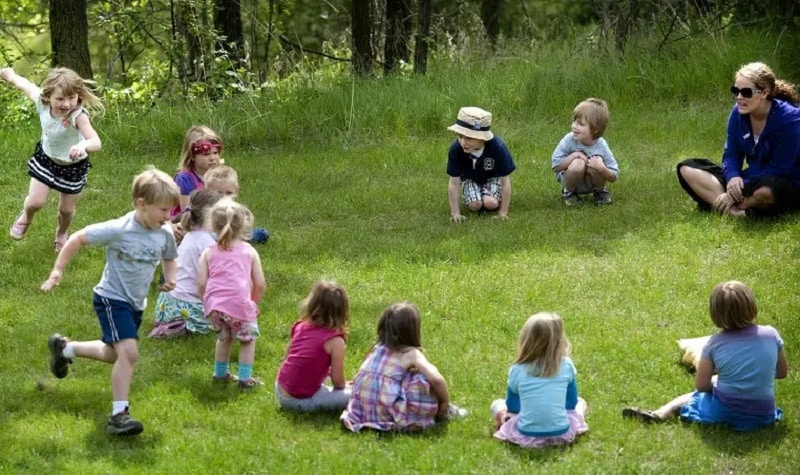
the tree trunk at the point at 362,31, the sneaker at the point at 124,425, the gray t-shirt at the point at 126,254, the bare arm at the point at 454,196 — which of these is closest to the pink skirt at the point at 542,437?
the sneaker at the point at 124,425

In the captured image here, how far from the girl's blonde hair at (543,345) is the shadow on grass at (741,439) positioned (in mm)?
895

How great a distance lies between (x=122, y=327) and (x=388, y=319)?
4.96 ft

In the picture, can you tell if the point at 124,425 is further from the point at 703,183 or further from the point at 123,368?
the point at 703,183

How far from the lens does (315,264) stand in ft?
31.9

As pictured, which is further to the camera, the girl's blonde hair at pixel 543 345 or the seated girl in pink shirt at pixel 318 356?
the seated girl in pink shirt at pixel 318 356

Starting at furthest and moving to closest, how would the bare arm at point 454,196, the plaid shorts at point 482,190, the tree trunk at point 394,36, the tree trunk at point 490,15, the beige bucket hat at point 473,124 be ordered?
the tree trunk at point 490,15
the tree trunk at point 394,36
the plaid shorts at point 482,190
the bare arm at point 454,196
the beige bucket hat at point 473,124

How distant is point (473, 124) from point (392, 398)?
4604 millimetres

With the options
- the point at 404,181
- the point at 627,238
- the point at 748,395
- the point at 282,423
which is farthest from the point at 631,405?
the point at 404,181

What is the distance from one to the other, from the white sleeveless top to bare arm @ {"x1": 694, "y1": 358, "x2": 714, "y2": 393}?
5.33 metres

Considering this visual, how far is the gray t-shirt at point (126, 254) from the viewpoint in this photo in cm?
664

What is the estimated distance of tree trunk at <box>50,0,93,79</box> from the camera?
49.0 ft

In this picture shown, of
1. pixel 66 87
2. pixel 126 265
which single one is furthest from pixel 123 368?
pixel 66 87

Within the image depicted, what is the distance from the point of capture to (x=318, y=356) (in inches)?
265

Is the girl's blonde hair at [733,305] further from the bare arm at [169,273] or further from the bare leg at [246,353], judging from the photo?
the bare arm at [169,273]
